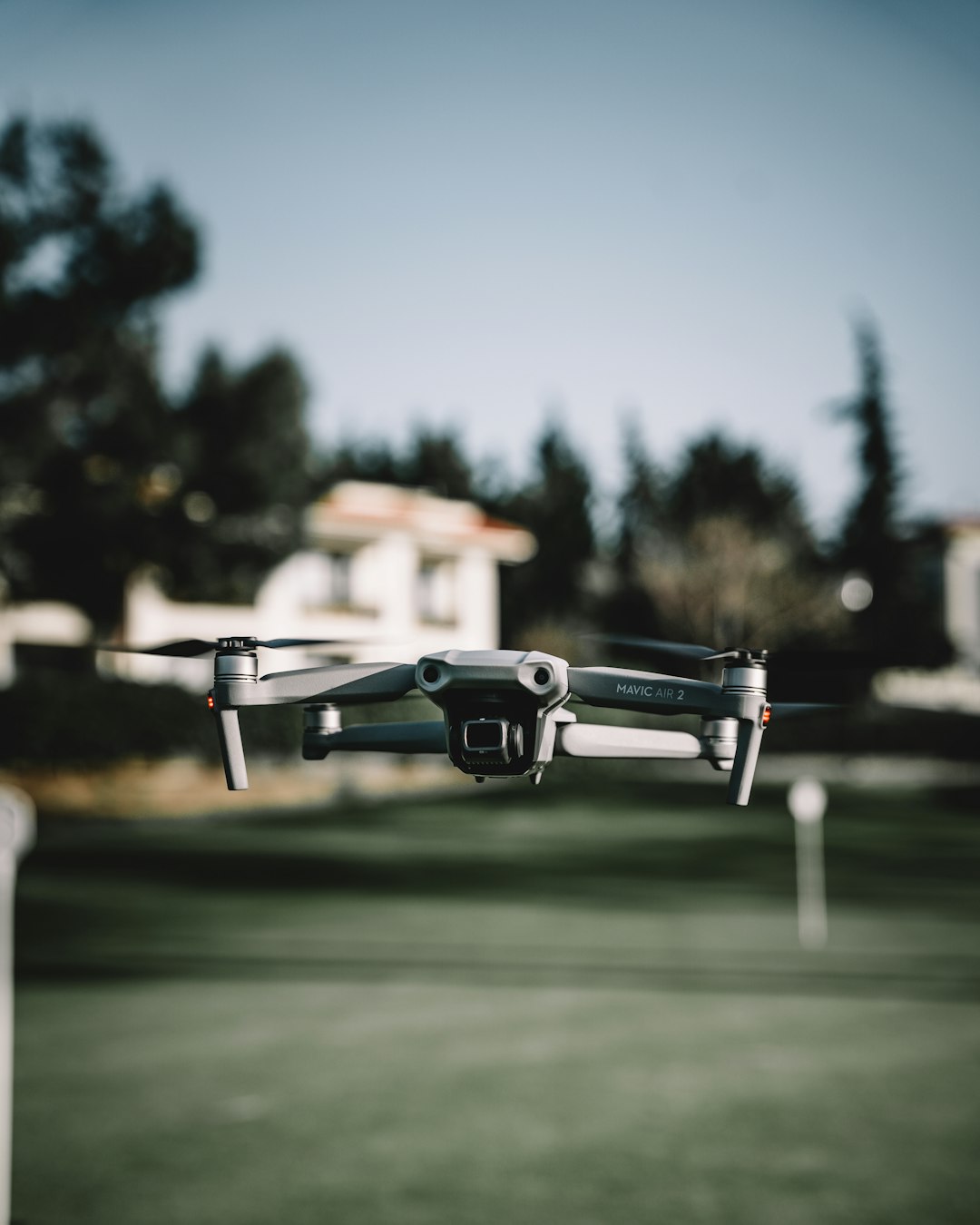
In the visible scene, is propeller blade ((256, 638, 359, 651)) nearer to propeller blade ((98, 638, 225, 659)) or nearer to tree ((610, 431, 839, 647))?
propeller blade ((98, 638, 225, 659))

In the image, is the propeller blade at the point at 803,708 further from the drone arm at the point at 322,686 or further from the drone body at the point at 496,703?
the drone arm at the point at 322,686

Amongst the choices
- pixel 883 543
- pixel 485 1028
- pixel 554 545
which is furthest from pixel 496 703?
pixel 485 1028

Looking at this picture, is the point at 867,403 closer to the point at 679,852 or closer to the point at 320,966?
the point at 320,966

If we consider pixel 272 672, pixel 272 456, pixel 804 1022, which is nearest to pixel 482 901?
pixel 804 1022

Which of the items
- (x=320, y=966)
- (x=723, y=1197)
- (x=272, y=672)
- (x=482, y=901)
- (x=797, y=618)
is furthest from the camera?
(x=482, y=901)

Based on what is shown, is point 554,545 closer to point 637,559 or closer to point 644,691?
point 637,559

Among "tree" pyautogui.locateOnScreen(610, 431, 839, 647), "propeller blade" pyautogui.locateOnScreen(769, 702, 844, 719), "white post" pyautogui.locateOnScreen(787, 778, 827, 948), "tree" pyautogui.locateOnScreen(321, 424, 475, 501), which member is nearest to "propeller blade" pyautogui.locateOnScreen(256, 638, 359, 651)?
"propeller blade" pyautogui.locateOnScreen(769, 702, 844, 719)

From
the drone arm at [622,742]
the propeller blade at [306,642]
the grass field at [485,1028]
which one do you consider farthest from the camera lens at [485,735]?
the grass field at [485,1028]
